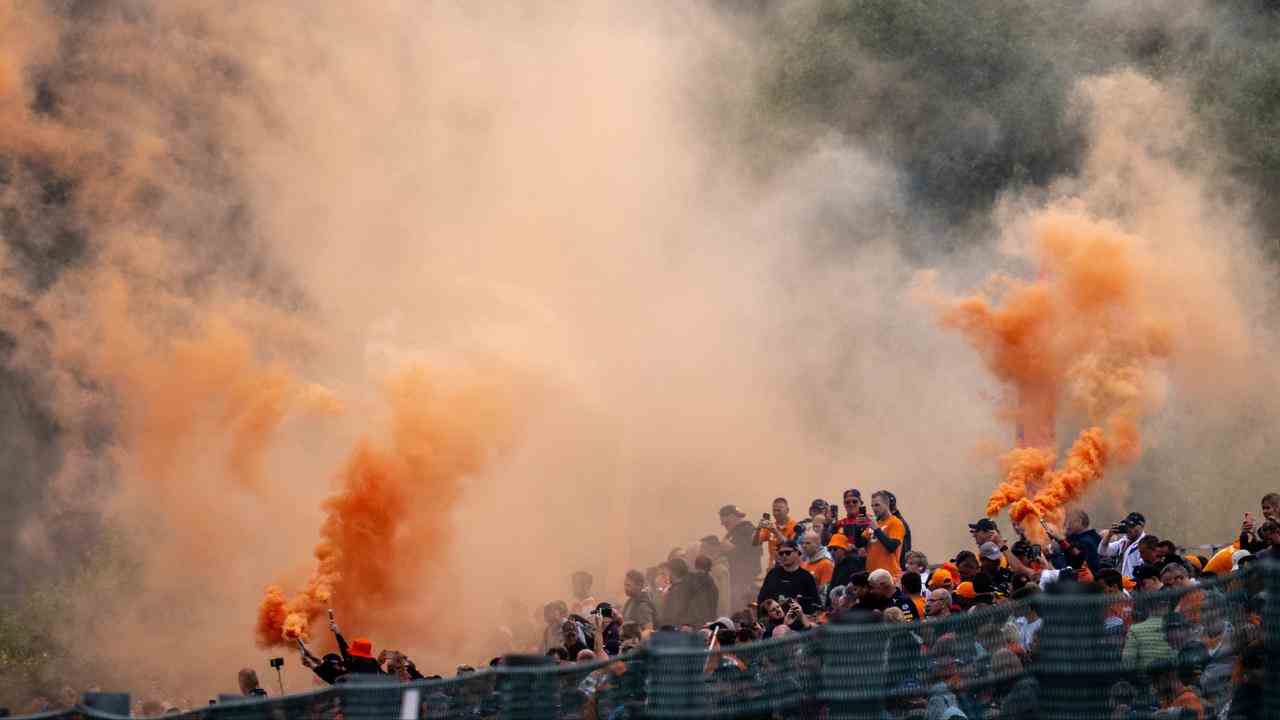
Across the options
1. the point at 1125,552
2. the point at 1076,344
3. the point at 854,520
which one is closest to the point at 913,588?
the point at 1125,552

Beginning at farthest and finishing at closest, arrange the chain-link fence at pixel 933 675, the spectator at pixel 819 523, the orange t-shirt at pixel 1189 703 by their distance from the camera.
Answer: the spectator at pixel 819 523 → the orange t-shirt at pixel 1189 703 → the chain-link fence at pixel 933 675

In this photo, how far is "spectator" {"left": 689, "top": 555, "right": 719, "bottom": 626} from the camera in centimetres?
1634

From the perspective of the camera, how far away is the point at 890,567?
49.8 ft

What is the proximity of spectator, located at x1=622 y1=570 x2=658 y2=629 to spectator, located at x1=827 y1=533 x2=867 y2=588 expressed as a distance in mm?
1643

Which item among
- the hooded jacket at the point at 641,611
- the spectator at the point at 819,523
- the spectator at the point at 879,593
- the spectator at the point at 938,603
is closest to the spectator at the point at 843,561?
the spectator at the point at 819,523

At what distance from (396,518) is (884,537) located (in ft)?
25.3

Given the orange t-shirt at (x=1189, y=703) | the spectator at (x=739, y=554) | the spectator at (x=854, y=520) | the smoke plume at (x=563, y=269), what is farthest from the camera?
the smoke plume at (x=563, y=269)

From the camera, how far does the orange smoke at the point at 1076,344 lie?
20.2 metres

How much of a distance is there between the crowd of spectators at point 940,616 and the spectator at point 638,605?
0.06 ft

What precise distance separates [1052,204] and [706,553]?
10005mm

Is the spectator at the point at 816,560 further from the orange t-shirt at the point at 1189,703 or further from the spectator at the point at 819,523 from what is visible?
the orange t-shirt at the point at 1189,703

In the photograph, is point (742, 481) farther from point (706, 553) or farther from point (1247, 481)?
point (706, 553)

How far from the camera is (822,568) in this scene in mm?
15539

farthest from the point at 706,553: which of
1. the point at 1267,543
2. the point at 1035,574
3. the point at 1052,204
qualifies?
the point at 1052,204
